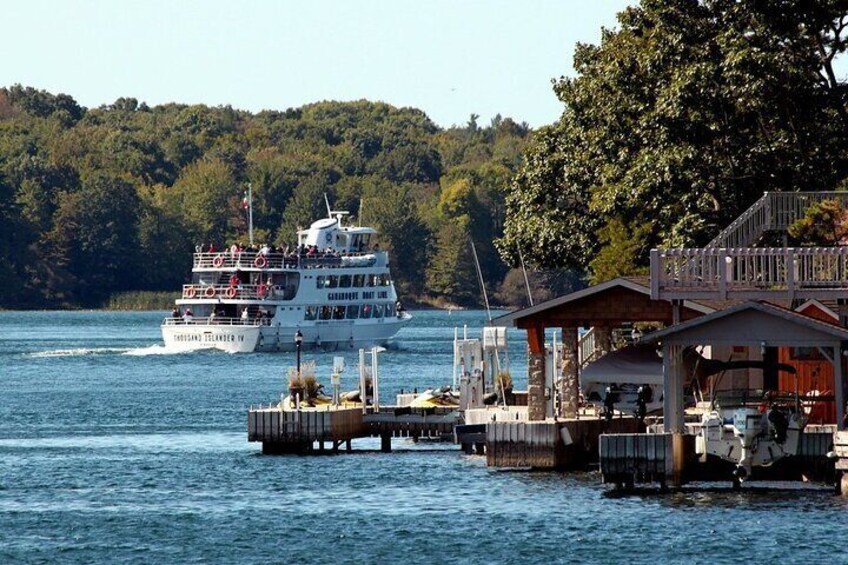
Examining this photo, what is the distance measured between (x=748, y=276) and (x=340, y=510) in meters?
9.92

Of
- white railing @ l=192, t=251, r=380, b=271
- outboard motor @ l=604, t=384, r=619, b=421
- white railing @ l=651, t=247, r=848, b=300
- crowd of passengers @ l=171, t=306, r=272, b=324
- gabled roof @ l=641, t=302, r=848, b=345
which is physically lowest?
outboard motor @ l=604, t=384, r=619, b=421

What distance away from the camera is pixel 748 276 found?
155 feet

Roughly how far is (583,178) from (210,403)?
74.3ft

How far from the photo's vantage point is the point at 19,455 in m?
62.0

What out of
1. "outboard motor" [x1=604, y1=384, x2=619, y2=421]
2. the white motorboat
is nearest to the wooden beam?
the white motorboat

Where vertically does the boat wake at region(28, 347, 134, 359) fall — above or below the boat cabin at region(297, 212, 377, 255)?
below

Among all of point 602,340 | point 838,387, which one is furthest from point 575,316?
point 838,387

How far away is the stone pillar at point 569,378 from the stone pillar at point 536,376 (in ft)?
1.81

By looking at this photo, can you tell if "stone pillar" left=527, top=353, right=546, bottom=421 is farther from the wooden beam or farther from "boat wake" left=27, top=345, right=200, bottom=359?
"boat wake" left=27, top=345, right=200, bottom=359

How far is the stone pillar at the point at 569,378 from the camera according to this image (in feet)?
171

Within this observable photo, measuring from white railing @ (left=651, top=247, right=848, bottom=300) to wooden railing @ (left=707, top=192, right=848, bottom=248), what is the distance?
29.2 ft

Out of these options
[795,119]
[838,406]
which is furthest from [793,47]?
[838,406]

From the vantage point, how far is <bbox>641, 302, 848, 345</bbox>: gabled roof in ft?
147

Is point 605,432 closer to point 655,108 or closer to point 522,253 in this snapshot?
point 655,108
